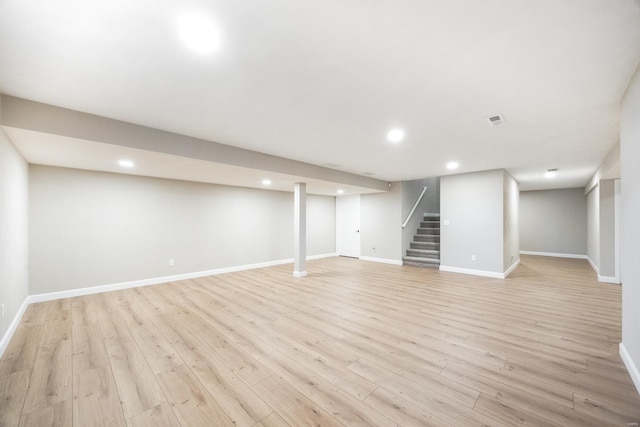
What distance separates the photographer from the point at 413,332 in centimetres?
303

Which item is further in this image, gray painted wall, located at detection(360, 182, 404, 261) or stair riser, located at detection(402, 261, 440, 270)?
gray painted wall, located at detection(360, 182, 404, 261)

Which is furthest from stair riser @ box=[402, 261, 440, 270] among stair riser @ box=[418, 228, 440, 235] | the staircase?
stair riser @ box=[418, 228, 440, 235]

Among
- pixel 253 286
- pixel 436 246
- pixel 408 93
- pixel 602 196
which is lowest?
pixel 253 286

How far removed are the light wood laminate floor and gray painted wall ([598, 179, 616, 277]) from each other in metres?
1.39

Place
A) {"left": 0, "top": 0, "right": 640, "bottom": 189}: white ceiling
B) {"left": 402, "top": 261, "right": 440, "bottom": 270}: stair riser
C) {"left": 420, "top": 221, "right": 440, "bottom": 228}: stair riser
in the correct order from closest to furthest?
{"left": 0, "top": 0, "right": 640, "bottom": 189}: white ceiling
{"left": 402, "top": 261, "right": 440, "bottom": 270}: stair riser
{"left": 420, "top": 221, "right": 440, "bottom": 228}: stair riser

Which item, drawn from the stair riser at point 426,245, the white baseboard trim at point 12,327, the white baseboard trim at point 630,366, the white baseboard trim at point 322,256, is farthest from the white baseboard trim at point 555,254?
the white baseboard trim at point 12,327

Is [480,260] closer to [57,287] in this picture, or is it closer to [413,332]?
[413,332]

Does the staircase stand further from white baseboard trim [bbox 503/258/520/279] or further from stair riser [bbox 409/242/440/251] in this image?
white baseboard trim [bbox 503/258/520/279]

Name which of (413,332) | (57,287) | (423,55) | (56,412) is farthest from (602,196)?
(57,287)

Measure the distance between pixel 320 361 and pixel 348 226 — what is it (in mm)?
6643

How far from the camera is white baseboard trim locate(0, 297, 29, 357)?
2612mm

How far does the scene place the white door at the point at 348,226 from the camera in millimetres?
8705

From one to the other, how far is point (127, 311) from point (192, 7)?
408cm

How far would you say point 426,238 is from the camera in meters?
7.86
